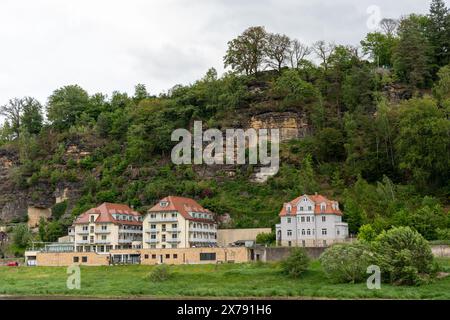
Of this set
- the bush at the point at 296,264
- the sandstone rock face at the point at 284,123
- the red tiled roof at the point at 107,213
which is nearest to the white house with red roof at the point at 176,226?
the red tiled roof at the point at 107,213

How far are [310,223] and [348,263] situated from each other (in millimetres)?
18546

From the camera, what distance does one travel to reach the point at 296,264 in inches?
2275

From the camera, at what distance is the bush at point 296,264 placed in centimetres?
5769

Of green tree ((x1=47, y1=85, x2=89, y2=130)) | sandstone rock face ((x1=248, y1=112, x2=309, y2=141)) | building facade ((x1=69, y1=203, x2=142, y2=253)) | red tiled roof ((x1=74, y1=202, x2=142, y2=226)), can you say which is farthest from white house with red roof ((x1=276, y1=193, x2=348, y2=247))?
green tree ((x1=47, y1=85, x2=89, y2=130))

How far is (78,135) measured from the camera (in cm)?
10781

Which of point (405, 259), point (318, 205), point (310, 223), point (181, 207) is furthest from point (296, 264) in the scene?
point (181, 207)

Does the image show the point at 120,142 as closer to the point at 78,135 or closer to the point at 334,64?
the point at 78,135

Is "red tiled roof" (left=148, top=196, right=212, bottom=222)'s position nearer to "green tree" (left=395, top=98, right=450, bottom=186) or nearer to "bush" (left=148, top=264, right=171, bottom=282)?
"bush" (left=148, top=264, right=171, bottom=282)

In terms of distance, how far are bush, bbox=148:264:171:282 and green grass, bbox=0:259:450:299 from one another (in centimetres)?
46

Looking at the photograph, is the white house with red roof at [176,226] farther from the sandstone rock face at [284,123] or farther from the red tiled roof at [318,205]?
the sandstone rock face at [284,123]

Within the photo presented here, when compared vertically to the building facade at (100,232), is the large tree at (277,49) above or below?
above

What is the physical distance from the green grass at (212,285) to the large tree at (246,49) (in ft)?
155

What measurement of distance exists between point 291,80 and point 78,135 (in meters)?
35.7

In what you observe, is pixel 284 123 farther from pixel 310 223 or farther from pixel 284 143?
pixel 310 223
